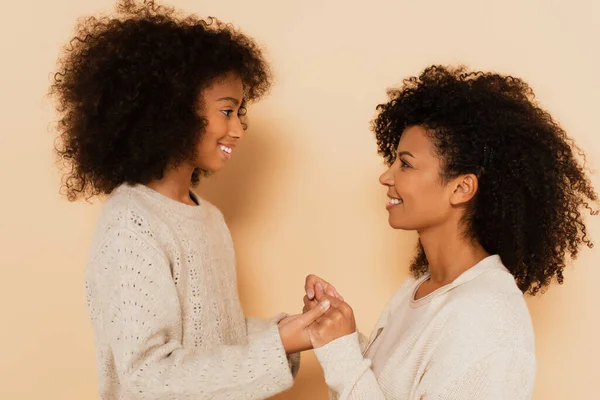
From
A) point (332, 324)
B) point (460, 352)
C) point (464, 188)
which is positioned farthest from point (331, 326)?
point (464, 188)

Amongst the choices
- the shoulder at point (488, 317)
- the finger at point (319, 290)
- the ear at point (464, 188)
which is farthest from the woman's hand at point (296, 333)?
the ear at point (464, 188)

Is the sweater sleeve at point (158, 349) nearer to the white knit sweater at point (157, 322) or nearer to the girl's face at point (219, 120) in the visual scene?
the white knit sweater at point (157, 322)

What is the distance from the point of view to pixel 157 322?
146cm

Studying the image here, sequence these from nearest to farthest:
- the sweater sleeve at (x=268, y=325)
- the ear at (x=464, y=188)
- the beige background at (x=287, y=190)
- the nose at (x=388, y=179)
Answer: the ear at (x=464, y=188) < the nose at (x=388, y=179) < the sweater sleeve at (x=268, y=325) < the beige background at (x=287, y=190)

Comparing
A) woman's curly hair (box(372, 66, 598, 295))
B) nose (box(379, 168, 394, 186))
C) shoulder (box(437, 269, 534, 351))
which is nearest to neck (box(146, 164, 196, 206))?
nose (box(379, 168, 394, 186))

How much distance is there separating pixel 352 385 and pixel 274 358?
0.19 metres

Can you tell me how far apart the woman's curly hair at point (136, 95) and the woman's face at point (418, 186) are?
1.71ft

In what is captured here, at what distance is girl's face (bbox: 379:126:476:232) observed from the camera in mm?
1586

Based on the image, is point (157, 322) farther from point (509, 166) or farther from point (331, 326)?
point (509, 166)

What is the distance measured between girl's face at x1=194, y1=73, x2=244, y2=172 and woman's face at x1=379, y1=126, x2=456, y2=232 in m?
0.44

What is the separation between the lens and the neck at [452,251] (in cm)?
162

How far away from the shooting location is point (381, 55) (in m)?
2.33

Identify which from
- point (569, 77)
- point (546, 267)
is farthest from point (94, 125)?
point (569, 77)

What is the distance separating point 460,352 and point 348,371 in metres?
0.26
